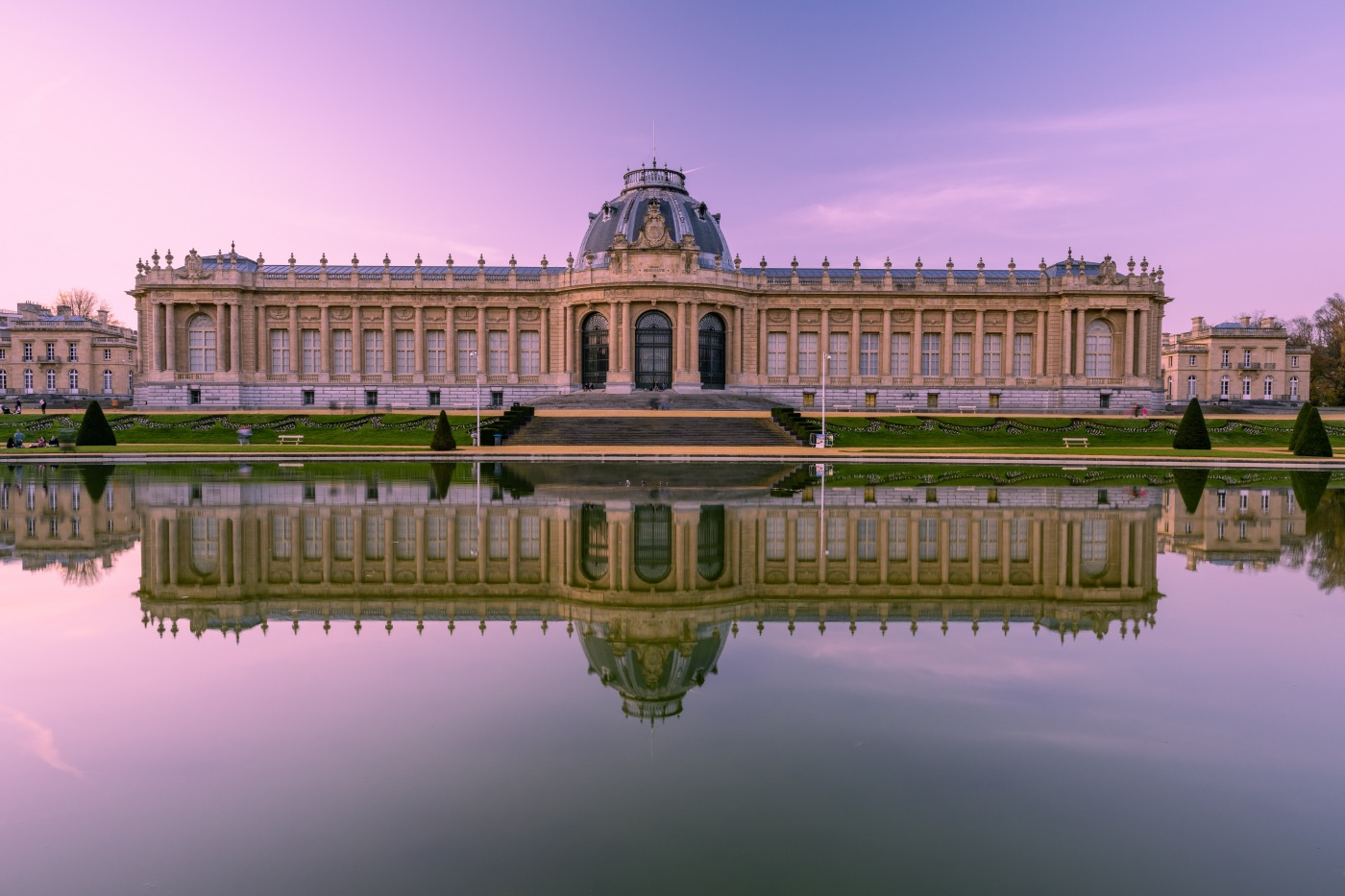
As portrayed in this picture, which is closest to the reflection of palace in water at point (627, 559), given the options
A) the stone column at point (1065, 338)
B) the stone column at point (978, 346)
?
the stone column at point (978, 346)

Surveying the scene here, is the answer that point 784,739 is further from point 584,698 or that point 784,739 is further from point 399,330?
point 399,330

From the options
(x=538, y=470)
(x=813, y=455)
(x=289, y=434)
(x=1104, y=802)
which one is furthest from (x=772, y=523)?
(x=289, y=434)

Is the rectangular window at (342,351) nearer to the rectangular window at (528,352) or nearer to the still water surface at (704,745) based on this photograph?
the rectangular window at (528,352)

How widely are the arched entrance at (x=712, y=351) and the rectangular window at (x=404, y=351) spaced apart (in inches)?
1109

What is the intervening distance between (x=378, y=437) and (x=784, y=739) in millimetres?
51812

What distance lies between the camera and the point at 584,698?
29.5ft

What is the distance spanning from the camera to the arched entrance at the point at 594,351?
2985 inches

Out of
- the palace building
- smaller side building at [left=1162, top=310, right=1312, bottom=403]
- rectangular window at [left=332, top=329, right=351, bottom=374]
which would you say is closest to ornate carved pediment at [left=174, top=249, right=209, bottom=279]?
the palace building

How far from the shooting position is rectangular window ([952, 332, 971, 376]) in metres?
79.7

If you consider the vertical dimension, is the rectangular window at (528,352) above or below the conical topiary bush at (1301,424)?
above

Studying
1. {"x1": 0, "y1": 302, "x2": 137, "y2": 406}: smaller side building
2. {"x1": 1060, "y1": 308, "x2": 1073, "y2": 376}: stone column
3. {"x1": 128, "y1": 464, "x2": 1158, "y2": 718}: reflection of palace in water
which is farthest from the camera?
{"x1": 0, "y1": 302, "x2": 137, "y2": 406}: smaller side building

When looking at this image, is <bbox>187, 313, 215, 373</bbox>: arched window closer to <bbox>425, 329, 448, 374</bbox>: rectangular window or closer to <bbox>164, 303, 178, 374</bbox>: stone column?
<bbox>164, 303, 178, 374</bbox>: stone column

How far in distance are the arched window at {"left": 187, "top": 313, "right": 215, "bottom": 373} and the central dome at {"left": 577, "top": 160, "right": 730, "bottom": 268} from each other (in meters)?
35.7

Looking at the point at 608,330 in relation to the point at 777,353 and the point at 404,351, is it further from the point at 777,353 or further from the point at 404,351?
the point at 404,351
